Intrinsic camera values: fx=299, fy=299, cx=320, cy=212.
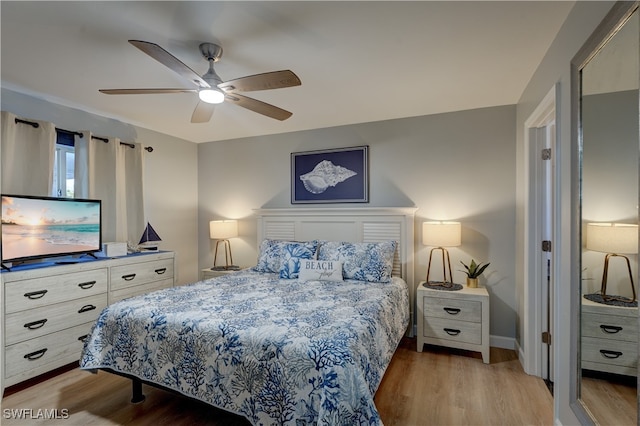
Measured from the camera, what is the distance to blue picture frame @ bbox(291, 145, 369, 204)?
140 inches

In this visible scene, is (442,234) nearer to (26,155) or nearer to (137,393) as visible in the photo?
(137,393)

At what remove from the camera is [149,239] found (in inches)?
141

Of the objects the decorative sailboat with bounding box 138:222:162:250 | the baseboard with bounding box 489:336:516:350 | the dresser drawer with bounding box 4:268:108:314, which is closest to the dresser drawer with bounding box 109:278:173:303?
the dresser drawer with bounding box 4:268:108:314

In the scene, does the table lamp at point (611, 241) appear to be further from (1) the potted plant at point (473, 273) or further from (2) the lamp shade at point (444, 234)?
(1) the potted plant at point (473, 273)

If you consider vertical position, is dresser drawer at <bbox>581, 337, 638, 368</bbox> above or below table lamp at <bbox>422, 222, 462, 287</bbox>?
below

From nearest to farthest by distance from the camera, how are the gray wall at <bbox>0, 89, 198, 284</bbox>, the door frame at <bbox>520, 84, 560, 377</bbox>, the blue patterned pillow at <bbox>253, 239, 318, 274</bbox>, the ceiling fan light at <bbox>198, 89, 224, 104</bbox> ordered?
the ceiling fan light at <bbox>198, 89, 224, 104</bbox> < the door frame at <bbox>520, 84, 560, 377</bbox> < the gray wall at <bbox>0, 89, 198, 284</bbox> < the blue patterned pillow at <bbox>253, 239, 318, 274</bbox>

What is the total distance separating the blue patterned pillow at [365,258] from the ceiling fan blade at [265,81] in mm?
1789

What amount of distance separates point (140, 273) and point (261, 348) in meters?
2.29

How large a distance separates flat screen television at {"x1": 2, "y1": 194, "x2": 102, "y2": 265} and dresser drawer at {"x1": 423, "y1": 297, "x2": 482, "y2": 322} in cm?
329

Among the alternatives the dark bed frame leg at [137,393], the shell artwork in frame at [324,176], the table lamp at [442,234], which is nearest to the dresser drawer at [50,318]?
the dark bed frame leg at [137,393]

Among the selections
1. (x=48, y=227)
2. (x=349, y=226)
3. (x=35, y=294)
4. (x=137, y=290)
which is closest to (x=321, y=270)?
(x=349, y=226)

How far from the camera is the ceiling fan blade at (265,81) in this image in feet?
5.54

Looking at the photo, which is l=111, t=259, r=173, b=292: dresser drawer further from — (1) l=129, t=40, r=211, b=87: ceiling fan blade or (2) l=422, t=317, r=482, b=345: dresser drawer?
(2) l=422, t=317, r=482, b=345: dresser drawer

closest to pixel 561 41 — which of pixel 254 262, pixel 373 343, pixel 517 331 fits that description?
pixel 373 343
